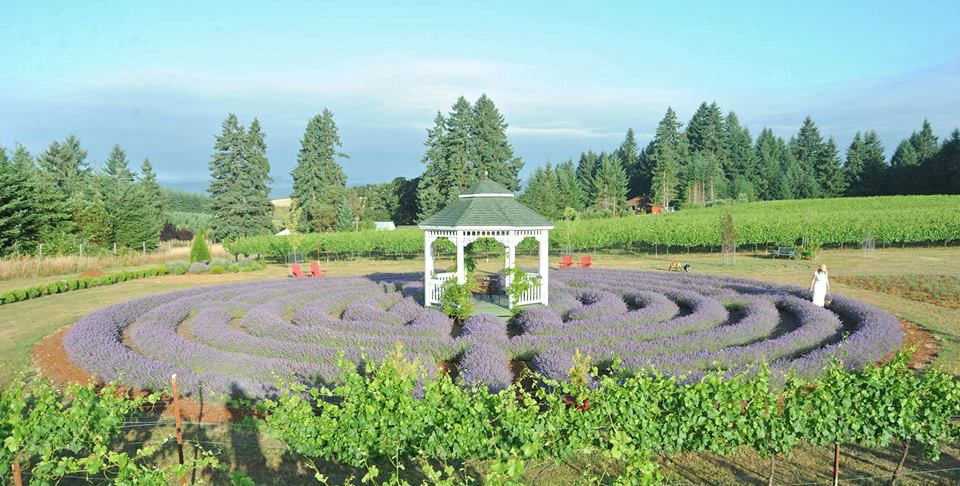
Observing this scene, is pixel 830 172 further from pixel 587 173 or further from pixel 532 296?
pixel 532 296

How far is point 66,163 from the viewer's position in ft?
256

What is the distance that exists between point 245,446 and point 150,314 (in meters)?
11.3

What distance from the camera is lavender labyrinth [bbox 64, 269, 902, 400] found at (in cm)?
1130

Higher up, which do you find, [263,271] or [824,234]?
[824,234]

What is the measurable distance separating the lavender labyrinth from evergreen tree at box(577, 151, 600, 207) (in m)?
89.7

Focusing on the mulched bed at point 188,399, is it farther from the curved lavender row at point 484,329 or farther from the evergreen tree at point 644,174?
the evergreen tree at point 644,174

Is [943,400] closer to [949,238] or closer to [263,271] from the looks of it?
[263,271]

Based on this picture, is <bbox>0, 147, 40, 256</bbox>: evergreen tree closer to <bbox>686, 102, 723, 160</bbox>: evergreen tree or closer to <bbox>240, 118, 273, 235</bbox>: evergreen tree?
<bbox>240, 118, 273, 235</bbox>: evergreen tree

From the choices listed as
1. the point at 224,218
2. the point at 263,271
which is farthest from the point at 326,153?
the point at 263,271

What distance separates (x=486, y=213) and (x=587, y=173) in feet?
343

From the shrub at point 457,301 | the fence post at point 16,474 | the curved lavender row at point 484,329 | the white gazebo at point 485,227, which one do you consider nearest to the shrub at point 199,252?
the white gazebo at point 485,227

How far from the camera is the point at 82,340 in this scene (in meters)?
14.2

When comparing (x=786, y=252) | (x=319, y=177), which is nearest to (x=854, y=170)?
(x=786, y=252)

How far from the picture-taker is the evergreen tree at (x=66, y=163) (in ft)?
226
